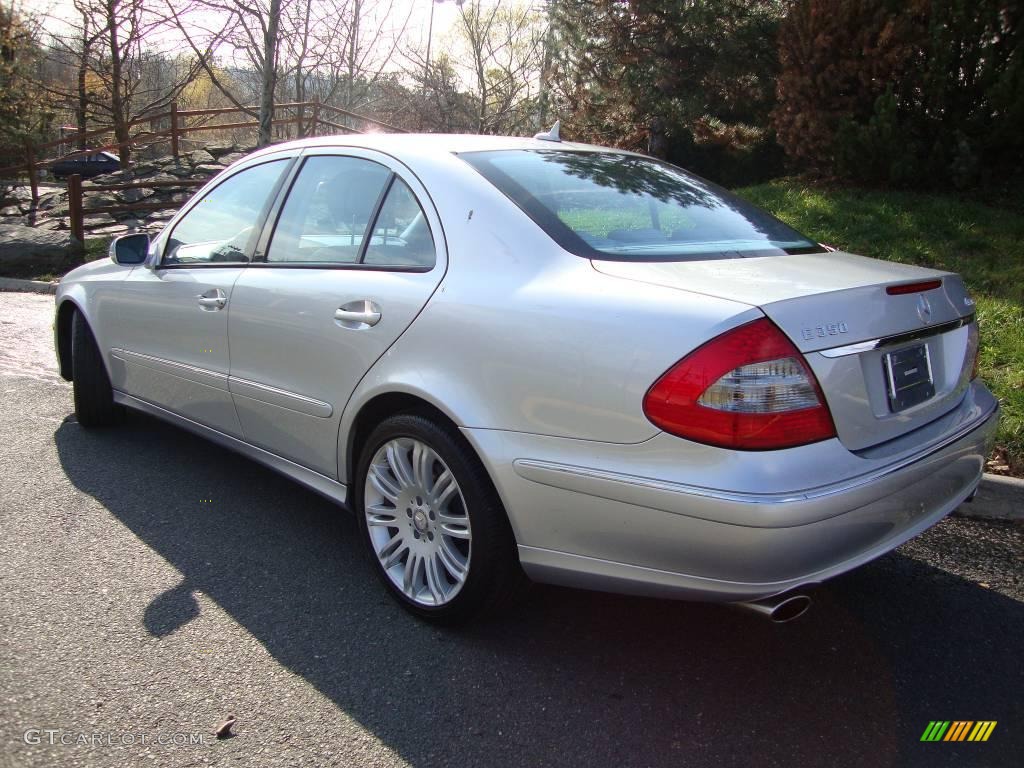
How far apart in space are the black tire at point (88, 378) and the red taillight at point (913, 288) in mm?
3928

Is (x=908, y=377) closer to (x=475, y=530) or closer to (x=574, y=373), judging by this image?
(x=574, y=373)

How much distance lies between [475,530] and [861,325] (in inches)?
47.9

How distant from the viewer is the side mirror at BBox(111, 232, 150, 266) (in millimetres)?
4129

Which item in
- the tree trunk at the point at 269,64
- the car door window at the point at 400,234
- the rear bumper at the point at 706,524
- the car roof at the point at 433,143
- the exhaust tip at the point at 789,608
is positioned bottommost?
the exhaust tip at the point at 789,608

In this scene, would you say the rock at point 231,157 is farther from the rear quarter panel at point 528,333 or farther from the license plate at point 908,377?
the license plate at point 908,377

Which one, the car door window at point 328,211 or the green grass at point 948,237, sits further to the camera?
the green grass at point 948,237

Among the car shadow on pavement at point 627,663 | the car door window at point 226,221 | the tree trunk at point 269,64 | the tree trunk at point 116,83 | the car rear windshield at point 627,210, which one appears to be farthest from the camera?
the tree trunk at point 116,83

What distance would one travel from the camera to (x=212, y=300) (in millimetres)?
3539

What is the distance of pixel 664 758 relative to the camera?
2.15 metres

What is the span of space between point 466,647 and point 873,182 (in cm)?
799

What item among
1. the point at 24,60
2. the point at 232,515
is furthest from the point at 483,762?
the point at 24,60

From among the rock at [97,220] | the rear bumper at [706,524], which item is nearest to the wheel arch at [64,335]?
the rear bumper at [706,524]

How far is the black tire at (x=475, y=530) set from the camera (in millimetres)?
2479

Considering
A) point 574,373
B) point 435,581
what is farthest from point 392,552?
point 574,373
